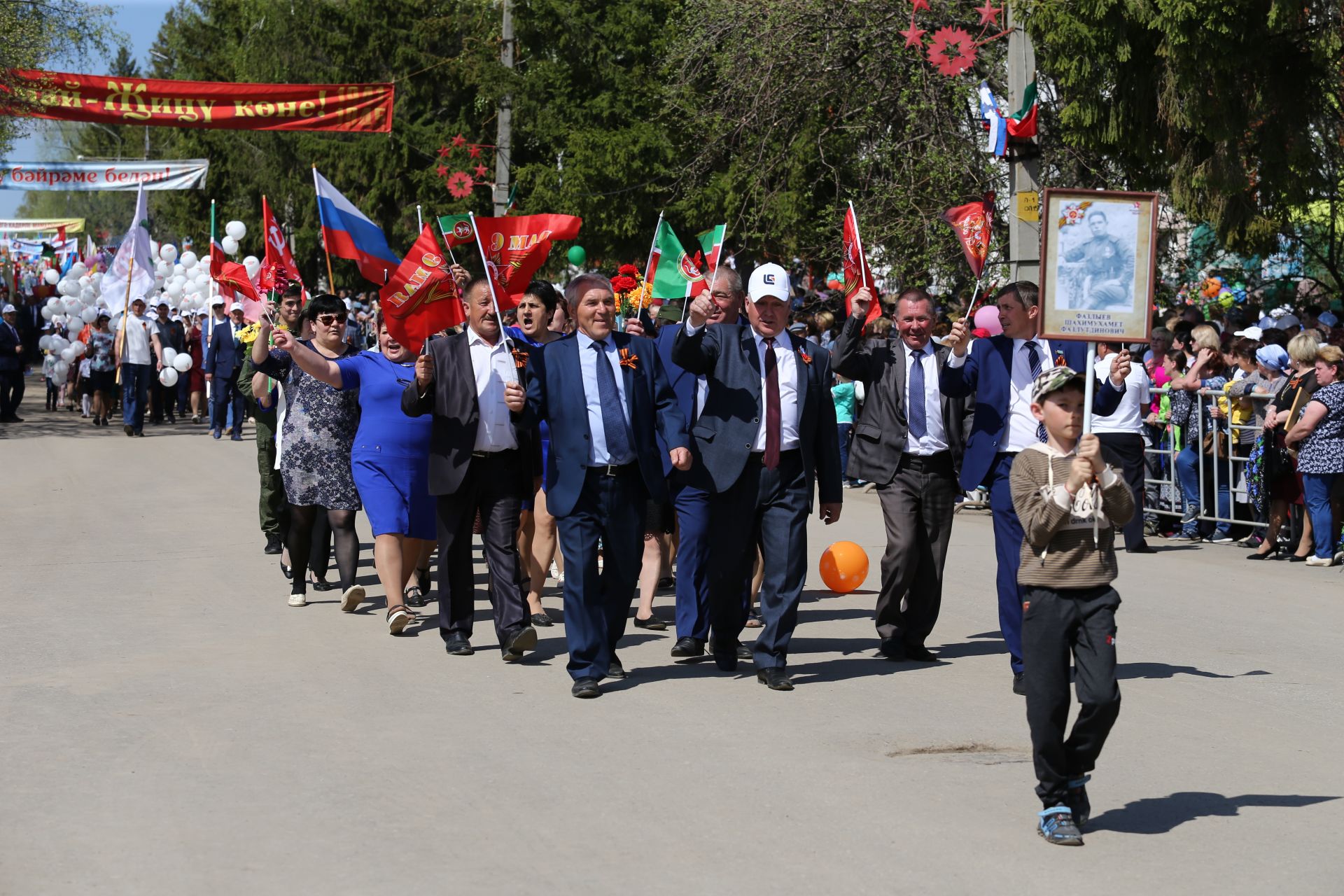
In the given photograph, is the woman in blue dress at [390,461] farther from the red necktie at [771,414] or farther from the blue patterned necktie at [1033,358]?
the blue patterned necktie at [1033,358]

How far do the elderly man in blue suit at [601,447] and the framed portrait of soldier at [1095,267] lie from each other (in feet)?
6.67

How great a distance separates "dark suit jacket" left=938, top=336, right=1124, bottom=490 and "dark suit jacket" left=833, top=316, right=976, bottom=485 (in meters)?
0.22

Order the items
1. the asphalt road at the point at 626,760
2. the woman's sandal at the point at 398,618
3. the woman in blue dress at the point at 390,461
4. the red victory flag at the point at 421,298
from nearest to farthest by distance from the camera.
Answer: the asphalt road at the point at 626,760, the red victory flag at the point at 421,298, the woman's sandal at the point at 398,618, the woman in blue dress at the point at 390,461

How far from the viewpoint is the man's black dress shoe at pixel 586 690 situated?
8.05m

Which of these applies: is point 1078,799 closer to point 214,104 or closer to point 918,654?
point 918,654

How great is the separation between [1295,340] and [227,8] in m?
45.2

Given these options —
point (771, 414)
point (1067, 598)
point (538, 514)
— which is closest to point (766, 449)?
point (771, 414)

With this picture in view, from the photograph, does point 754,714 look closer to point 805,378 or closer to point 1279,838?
point 805,378

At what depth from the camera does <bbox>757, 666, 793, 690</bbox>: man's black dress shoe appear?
8281mm

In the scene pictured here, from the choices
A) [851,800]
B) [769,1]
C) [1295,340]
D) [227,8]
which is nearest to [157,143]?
[227,8]

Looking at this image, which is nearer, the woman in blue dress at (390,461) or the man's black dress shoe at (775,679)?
the man's black dress shoe at (775,679)

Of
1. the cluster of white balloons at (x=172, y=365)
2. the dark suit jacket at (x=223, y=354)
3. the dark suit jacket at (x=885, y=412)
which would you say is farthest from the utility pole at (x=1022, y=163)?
the cluster of white balloons at (x=172, y=365)

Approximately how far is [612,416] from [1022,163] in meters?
8.65

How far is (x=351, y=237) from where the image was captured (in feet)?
36.0
